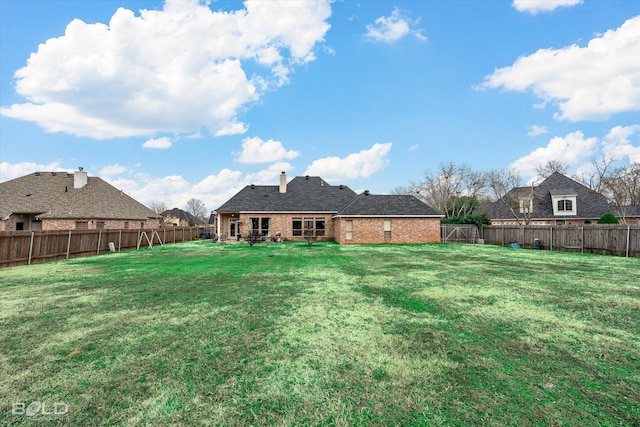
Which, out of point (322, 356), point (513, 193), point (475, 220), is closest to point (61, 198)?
point (322, 356)

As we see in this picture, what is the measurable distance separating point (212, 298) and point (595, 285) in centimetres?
989

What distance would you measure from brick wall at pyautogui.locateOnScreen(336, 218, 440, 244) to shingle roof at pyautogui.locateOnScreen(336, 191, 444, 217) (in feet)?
1.64

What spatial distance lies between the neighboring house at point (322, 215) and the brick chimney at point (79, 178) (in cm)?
1386

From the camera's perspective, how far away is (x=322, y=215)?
26391 millimetres

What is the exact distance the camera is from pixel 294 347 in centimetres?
371

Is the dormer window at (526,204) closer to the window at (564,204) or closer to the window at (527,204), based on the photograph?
the window at (527,204)

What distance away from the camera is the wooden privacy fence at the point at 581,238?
Answer: 14.3 metres

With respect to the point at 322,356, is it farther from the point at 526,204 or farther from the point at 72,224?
the point at 526,204

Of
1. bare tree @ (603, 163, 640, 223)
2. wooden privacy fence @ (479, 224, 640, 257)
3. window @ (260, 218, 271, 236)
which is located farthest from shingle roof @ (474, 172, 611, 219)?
window @ (260, 218, 271, 236)

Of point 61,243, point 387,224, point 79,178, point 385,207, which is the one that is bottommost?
point 61,243

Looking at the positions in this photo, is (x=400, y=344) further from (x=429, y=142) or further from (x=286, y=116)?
(x=429, y=142)

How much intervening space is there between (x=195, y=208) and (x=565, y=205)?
3440 inches

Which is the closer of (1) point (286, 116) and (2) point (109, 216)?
(1) point (286, 116)

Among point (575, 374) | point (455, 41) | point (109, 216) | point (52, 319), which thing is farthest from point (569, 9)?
point (109, 216)
